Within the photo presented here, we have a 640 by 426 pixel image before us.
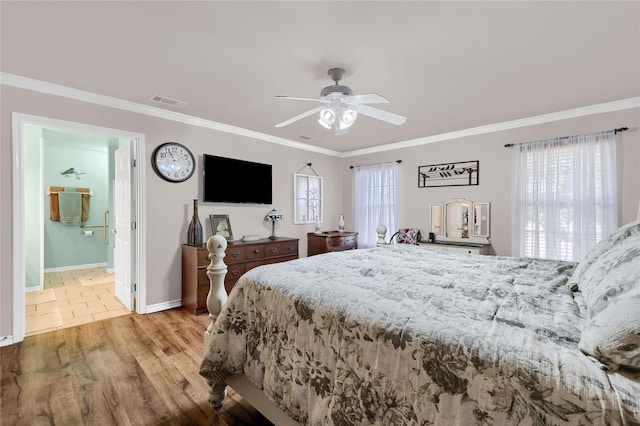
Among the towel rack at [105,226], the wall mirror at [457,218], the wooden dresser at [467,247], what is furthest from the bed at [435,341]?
the towel rack at [105,226]

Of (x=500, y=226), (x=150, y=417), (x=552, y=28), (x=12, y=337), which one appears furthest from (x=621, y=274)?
(x=12, y=337)

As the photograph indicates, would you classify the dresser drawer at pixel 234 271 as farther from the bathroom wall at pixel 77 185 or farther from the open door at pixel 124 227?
the bathroom wall at pixel 77 185

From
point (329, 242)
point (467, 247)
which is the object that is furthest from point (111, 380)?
point (467, 247)

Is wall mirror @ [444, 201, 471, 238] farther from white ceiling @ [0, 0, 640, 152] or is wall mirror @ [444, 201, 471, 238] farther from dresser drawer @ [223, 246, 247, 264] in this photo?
dresser drawer @ [223, 246, 247, 264]

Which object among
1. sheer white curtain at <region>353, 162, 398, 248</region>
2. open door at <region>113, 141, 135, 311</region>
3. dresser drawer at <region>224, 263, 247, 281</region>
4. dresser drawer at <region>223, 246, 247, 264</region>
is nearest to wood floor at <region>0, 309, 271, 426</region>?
open door at <region>113, 141, 135, 311</region>

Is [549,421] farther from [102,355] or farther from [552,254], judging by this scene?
[552,254]

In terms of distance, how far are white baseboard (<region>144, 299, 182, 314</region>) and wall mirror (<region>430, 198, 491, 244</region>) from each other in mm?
3800

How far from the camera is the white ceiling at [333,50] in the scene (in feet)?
5.72

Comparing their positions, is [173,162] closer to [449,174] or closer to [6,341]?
[6,341]

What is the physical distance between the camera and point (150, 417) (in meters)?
1.75

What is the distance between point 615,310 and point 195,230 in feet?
12.2

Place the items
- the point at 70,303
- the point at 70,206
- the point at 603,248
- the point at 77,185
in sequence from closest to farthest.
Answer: the point at 603,248 → the point at 70,303 → the point at 70,206 → the point at 77,185

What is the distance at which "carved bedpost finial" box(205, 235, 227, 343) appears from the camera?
187 centimetres

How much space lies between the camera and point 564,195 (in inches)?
136
